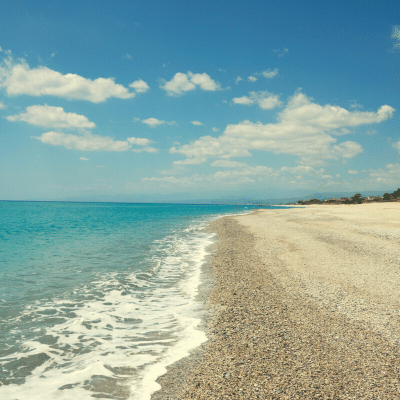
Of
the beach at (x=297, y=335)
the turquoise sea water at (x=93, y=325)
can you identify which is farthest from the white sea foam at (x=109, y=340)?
the beach at (x=297, y=335)

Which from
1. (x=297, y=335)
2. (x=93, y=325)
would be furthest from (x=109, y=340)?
(x=297, y=335)

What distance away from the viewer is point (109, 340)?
6.83 metres

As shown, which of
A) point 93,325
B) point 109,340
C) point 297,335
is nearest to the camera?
point 297,335

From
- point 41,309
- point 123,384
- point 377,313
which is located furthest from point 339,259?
point 41,309

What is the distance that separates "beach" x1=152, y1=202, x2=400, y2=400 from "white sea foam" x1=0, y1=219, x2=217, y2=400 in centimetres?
57

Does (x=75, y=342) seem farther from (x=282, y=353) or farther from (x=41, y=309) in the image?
(x=282, y=353)

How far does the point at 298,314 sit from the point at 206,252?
11.1m

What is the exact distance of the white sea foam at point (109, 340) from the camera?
493 cm

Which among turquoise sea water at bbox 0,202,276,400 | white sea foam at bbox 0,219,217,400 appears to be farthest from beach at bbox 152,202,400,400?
turquoise sea water at bbox 0,202,276,400

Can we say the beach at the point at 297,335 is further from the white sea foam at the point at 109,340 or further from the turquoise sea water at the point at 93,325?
the turquoise sea water at the point at 93,325

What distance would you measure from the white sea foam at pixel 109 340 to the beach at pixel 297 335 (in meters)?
0.57

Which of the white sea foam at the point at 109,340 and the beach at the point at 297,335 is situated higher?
the beach at the point at 297,335

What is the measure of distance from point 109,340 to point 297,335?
4.74 metres

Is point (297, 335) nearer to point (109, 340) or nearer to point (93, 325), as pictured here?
point (109, 340)
